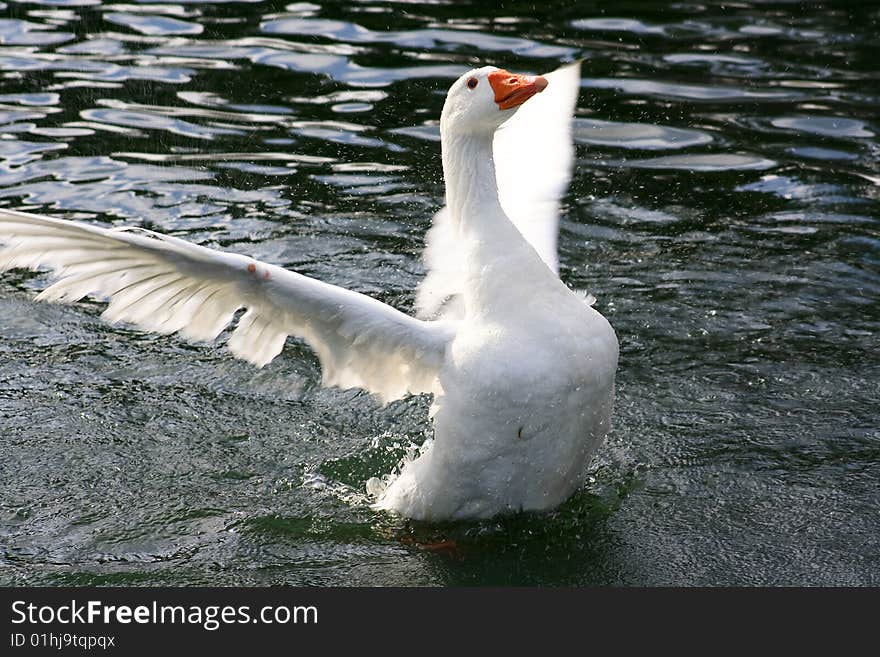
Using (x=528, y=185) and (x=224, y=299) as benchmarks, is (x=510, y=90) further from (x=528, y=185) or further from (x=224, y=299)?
(x=224, y=299)

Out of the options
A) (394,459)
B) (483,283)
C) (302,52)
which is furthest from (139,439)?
(302,52)

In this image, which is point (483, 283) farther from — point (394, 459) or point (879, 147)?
point (879, 147)

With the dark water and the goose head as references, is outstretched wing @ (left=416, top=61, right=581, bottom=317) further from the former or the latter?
the dark water

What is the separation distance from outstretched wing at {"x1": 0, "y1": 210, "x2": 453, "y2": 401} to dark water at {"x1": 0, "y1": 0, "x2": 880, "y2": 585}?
34.7 inches

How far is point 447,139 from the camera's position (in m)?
5.95

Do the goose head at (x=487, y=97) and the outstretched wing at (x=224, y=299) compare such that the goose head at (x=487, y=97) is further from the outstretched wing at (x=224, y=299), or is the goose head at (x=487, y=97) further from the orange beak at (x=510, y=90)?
the outstretched wing at (x=224, y=299)

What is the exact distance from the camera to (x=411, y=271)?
29.3ft

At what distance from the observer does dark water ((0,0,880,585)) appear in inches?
235

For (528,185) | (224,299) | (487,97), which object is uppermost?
(487,97)

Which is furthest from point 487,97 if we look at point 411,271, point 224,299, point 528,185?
point 411,271

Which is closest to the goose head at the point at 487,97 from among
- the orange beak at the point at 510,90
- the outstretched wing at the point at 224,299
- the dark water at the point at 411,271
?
the orange beak at the point at 510,90

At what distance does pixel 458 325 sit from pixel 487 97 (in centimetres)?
109

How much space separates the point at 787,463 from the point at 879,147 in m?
5.61

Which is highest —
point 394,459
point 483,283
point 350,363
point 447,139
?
point 447,139
